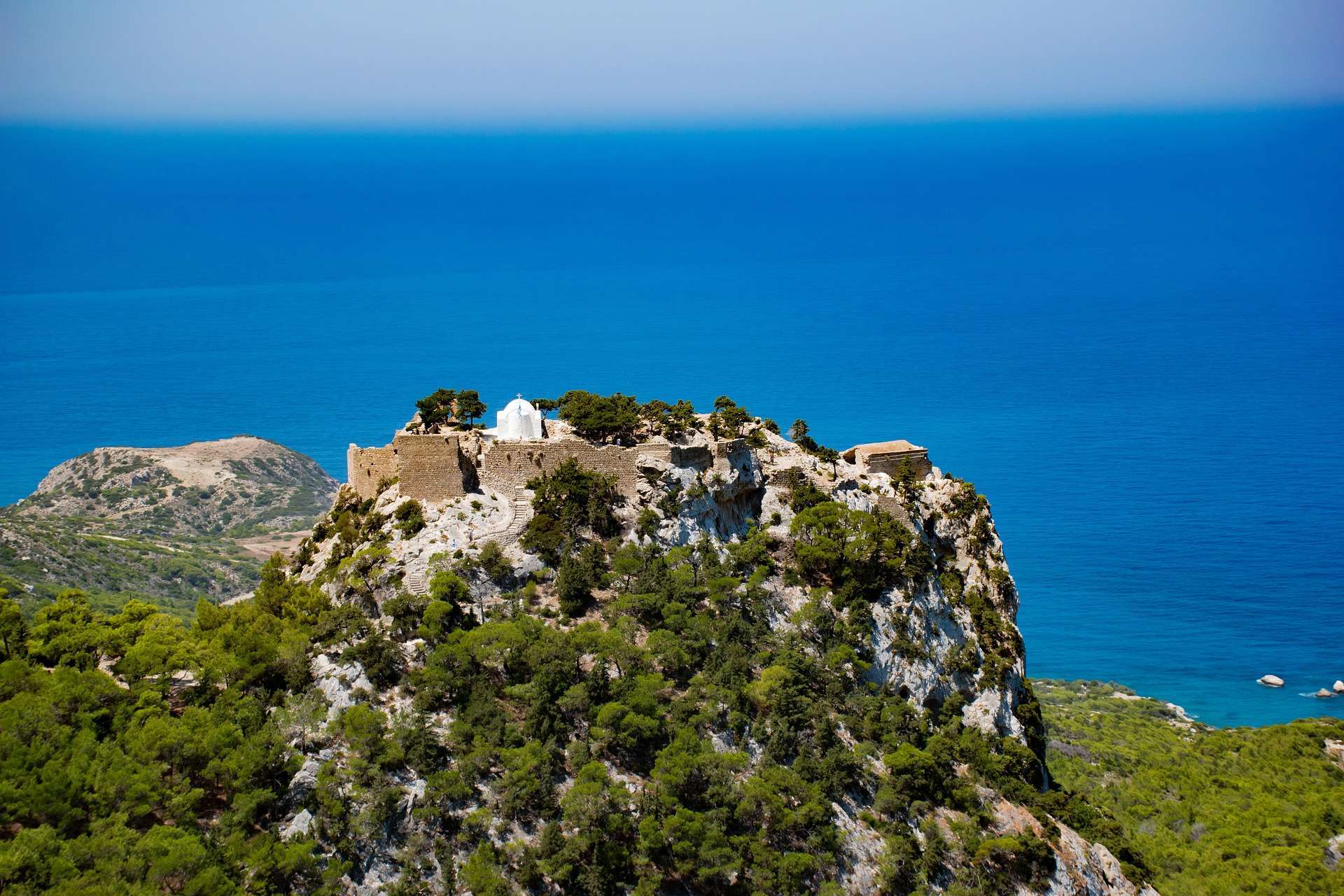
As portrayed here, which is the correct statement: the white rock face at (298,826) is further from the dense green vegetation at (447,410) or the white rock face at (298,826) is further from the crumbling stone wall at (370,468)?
the dense green vegetation at (447,410)

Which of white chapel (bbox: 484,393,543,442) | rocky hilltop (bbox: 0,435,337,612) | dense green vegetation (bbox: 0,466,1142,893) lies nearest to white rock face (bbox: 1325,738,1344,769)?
dense green vegetation (bbox: 0,466,1142,893)

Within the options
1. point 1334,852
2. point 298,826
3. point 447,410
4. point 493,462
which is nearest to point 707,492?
point 493,462

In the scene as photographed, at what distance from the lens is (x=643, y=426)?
4550 cm

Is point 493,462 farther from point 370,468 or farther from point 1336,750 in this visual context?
point 1336,750

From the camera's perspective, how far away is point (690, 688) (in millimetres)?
36812

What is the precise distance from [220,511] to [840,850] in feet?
229

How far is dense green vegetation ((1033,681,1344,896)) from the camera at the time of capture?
148 ft

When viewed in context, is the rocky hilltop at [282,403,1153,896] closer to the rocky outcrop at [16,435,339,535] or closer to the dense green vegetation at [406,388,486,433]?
the dense green vegetation at [406,388,486,433]

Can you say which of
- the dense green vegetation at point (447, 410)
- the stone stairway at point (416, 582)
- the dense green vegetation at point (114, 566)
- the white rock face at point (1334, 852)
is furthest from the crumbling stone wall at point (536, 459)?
the white rock face at point (1334, 852)

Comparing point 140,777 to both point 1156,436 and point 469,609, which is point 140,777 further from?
point 1156,436

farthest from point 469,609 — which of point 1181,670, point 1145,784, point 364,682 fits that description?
point 1181,670

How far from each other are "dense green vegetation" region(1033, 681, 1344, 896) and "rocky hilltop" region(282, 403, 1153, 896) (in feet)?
23.4

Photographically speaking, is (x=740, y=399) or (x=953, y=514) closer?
(x=953, y=514)

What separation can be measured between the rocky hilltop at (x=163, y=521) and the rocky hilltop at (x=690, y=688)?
30133 millimetres
